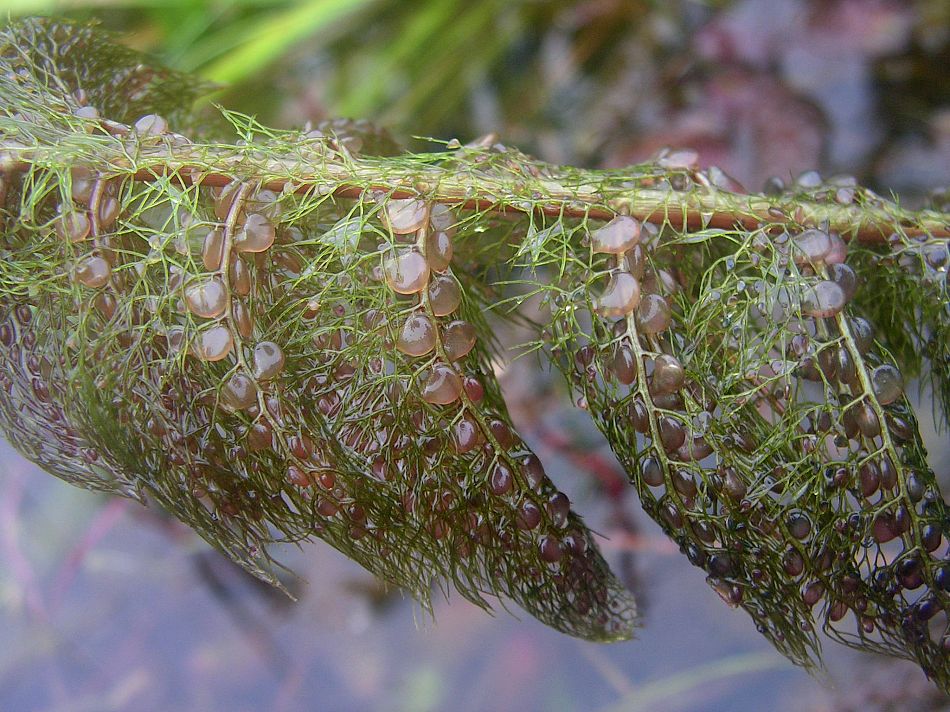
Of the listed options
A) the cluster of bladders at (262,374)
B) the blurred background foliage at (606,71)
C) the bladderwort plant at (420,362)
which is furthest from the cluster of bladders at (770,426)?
the blurred background foliage at (606,71)

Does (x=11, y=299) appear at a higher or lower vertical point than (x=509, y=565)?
higher

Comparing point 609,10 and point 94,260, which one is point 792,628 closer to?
point 94,260

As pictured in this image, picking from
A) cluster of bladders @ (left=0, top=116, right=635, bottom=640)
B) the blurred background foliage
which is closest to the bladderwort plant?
cluster of bladders @ (left=0, top=116, right=635, bottom=640)

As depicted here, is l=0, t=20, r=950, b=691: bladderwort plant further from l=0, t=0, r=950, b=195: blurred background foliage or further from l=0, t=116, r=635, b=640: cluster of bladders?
l=0, t=0, r=950, b=195: blurred background foliage

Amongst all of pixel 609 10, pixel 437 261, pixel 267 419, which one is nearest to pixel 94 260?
pixel 267 419

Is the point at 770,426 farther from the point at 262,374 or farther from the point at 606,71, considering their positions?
the point at 606,71

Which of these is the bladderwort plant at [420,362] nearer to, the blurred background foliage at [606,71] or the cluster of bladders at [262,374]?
the cluster of bladders at [262,374]

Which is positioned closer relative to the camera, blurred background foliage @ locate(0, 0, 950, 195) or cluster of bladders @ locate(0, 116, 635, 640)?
cluster of bladders @ locate(0, 116, 635, 640)
